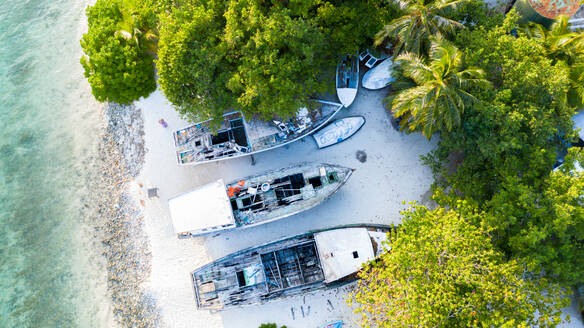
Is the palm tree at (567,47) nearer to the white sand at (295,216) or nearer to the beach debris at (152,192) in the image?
the white sand at (295,216)

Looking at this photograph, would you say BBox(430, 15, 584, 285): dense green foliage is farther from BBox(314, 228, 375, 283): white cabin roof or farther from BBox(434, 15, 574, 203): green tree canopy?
BBox(314, 228, 375, 283): white cabin roof

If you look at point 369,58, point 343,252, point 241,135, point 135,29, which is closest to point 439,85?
point 369,58

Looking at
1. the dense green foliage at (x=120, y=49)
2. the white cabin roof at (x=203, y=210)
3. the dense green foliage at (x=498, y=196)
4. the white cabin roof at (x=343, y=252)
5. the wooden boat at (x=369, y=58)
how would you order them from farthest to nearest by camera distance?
1. the wooden boat at (x=369, y=58)
2. the dense green foliage at (x=120, y=49)
3. the white cabin roof at (x=343, y=252)
4. the white cabin roof at (x=203, y=210)
5. the dense green foliage at (x=498, y=196)

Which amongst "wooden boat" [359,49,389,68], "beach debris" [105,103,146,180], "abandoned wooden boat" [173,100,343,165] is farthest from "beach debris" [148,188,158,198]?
"wooden boat" [359,49,389,68]

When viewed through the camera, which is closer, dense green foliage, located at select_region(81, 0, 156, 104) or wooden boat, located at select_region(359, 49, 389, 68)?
dense green foliage, located at select_region(81, 0, 156, 104)

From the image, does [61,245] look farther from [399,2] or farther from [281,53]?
[399,2]

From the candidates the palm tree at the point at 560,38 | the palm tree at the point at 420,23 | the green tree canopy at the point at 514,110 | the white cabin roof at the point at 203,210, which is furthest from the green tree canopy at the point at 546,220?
the white cabin roof at the point at 203,210
